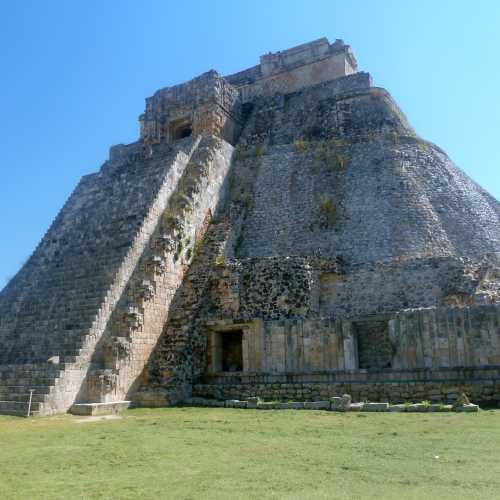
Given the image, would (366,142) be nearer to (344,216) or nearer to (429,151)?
(429,151)

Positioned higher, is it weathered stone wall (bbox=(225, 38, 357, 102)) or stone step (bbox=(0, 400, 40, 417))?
weathered stone wall (bbox=(225, 38, 357, 102))

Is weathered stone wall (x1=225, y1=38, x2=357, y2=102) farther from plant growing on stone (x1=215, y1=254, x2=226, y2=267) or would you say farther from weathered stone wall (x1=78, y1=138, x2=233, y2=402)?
plant growing on stone (x1=215, y1=254, x2=226, y2=267)

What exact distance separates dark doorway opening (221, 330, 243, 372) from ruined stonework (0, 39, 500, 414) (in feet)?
0.13

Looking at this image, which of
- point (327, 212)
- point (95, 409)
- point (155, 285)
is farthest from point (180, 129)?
point (95, 409)

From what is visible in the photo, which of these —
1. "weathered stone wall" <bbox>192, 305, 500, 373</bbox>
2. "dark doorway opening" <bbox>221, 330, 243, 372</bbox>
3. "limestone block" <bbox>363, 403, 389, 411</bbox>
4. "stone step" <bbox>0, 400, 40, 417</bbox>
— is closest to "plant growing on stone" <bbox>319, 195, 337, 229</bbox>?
"weathered stone wall" <bbox>192, 305, 500, 373</bbox>

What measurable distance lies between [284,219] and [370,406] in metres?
8.76

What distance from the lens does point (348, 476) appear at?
519cm

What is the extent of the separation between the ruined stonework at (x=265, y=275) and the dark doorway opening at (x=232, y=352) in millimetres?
39

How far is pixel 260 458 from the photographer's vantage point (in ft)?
20.0

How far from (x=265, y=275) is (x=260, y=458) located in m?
8.85

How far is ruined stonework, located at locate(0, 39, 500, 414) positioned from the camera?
38.7 feet

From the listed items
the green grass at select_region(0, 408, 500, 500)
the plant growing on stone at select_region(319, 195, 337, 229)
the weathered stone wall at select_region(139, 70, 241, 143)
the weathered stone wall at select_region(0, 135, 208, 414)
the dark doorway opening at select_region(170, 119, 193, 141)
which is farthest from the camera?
the dark doorway opening at select_region(170, 119, 193, 141)

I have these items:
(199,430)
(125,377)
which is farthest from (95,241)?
(199,430)

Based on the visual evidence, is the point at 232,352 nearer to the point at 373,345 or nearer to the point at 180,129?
the point at 373,345
